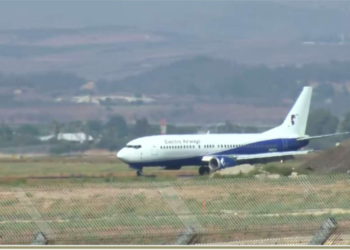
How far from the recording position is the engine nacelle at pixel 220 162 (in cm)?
6850

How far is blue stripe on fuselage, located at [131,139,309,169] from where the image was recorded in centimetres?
7062

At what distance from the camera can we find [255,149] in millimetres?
71938

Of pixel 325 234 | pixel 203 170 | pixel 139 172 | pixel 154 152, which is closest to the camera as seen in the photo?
pixel 325 234

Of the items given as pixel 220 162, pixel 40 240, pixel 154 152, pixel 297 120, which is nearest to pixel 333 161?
pixel 220 162

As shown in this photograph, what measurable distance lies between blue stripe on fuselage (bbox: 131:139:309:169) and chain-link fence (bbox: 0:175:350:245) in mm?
27849

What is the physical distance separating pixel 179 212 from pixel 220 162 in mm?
39265

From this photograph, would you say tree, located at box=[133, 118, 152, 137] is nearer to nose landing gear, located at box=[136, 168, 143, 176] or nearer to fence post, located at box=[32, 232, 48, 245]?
nose landing gear, located at box=[136, 168, 143, 176]

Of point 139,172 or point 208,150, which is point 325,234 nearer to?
point 139,172

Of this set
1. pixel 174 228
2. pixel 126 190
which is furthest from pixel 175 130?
pixel 174 228

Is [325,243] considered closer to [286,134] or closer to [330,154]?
[330,154]

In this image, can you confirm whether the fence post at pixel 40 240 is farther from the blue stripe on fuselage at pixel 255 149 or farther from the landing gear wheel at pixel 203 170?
the blue stripe on fuselage at pixel 255 149

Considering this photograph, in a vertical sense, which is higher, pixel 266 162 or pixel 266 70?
pixel 266 70

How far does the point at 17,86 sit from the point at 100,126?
3897 cm

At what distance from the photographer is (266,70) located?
19188 centimetres
